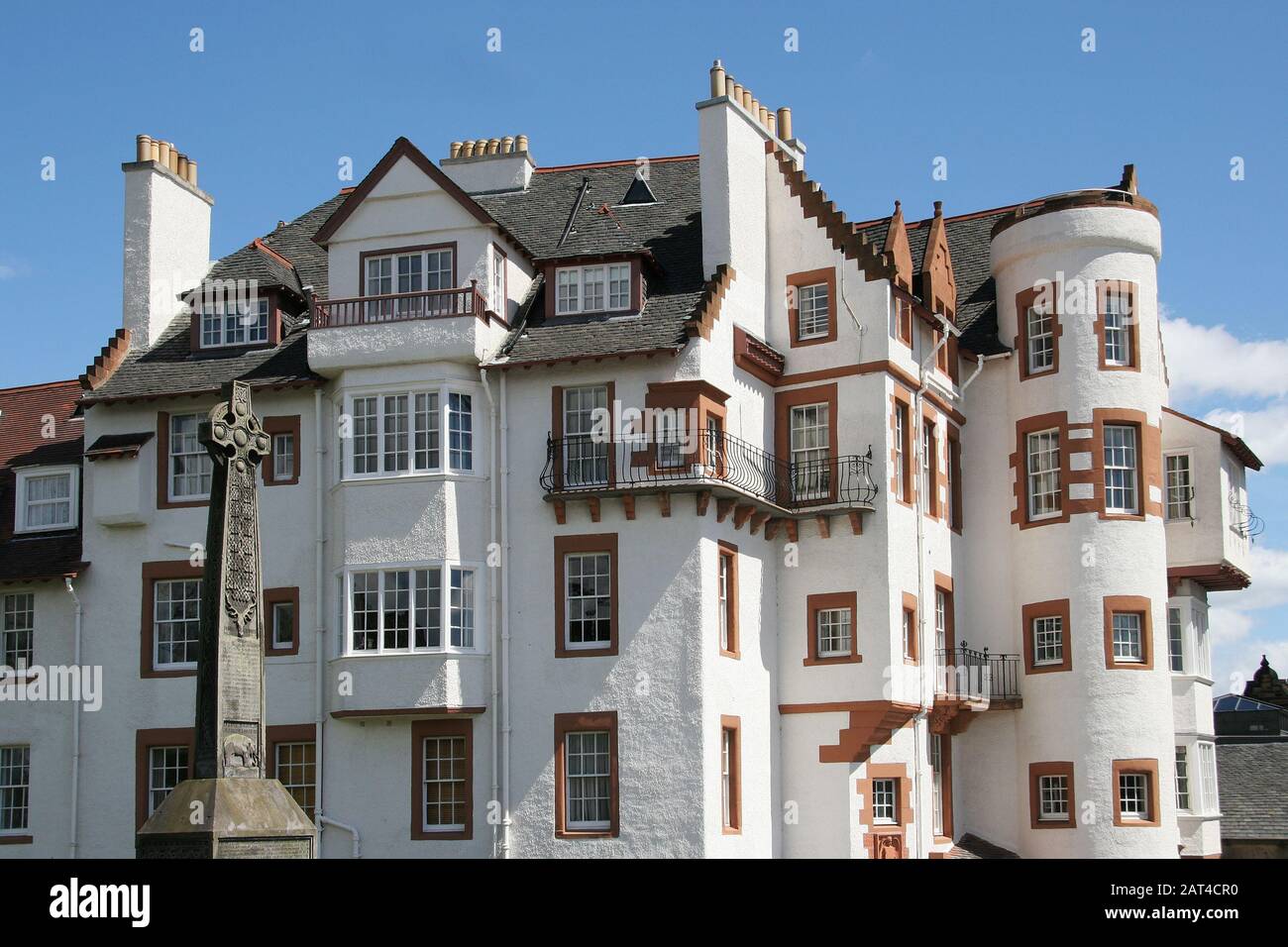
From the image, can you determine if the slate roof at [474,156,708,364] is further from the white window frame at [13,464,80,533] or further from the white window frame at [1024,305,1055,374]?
the white window frame at [13,464,80,533]

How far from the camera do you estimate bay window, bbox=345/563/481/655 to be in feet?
118

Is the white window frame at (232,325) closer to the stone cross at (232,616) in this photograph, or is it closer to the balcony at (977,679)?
the stone cross at (232,616)

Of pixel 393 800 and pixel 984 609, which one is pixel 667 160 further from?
pixel 393 800

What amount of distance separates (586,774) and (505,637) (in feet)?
10.9

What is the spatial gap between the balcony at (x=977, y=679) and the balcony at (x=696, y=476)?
4.46 meters

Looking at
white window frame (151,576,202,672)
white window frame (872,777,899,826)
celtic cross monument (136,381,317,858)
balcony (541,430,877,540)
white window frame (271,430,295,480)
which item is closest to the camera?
celtic cross monument (136,381,317,858)

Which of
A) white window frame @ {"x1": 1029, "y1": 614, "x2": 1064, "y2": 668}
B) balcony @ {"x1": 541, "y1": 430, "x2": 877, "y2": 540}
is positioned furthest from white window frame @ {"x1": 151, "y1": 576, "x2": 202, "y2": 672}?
white window frame @ {"x1": 1029, "y1": 614, "x2": 1064, "y2": 668}

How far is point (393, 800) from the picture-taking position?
36031mm

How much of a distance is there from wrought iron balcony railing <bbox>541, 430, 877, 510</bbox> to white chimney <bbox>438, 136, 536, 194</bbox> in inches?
420

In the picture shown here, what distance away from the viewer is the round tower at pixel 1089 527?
4006cm

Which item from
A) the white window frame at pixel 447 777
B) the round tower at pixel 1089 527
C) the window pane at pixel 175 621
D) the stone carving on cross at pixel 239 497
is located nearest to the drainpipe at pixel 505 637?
the white window frame at pixel 447 777

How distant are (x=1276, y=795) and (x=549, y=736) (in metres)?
24.9

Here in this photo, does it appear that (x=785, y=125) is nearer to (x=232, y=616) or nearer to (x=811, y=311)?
(x=811, y=311)
